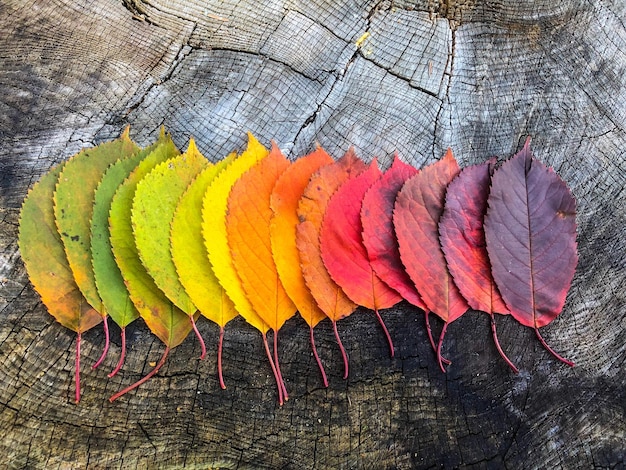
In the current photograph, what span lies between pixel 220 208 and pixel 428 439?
88 cm

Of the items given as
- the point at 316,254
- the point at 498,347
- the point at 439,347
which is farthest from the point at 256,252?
the point at 498,347

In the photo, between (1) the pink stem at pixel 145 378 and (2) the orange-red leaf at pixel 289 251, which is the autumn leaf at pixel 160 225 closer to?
(1) the pink stem at pixel 145 378

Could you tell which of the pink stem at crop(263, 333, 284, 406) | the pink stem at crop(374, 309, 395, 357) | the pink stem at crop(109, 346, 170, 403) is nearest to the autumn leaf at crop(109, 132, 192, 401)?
the pink stem at crop(109, 346, 170, 403)

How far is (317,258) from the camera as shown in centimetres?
149

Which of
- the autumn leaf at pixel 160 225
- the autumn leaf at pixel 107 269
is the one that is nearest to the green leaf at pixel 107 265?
the autumn leaf at pixel 107 269

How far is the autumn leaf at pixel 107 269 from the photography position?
58.2 inches

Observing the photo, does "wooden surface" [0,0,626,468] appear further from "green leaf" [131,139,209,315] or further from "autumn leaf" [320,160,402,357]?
"green leaf" [131,139,209,315]

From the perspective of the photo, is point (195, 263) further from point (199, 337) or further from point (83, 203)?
point (83, 203)

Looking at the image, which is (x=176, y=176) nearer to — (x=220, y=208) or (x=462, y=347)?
(x=220, y=208)

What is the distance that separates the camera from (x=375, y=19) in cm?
185

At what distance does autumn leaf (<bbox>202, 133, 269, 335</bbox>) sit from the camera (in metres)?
1.46

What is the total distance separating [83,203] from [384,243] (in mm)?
905

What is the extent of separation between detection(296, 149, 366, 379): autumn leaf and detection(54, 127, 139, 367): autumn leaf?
0.59 meters

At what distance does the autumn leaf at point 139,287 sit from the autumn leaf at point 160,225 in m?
0.05
